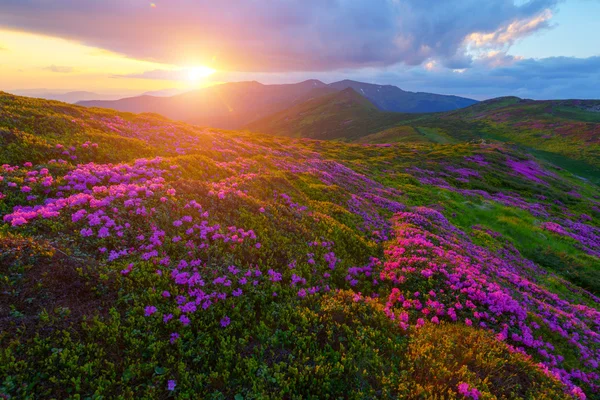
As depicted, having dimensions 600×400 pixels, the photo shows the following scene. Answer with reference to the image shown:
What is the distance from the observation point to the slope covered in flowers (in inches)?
261

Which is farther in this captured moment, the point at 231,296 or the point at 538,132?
the point at 538,132

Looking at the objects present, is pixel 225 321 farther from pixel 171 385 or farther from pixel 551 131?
pixel 551 131

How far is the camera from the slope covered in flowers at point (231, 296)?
261 inches

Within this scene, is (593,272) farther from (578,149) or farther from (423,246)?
(578,149)

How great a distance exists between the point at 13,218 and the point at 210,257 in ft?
20.7

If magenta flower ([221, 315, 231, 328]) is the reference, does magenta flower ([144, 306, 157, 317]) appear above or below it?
above

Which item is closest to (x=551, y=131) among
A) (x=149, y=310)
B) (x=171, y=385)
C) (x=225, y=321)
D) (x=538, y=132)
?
(x=538, y=132)

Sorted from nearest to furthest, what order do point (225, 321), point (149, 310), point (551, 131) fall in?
point (149, 310) → point (225, 321) → point (551, 131)

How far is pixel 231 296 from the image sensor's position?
8.86 m

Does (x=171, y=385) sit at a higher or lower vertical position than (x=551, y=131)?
lower

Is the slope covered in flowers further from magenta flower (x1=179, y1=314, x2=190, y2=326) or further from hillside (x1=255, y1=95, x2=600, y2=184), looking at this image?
hillside (x1=255, y1=95, x2=600, y2=184)

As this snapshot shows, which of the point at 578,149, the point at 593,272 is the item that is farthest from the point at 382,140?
the point at 593,272

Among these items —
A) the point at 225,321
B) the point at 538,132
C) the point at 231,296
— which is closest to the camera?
the point at 225,321

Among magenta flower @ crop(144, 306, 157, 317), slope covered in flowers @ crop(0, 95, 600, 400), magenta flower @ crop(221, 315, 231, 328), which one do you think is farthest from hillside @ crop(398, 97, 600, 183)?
magenta flower @ crop(144, 306, 157, 317)
